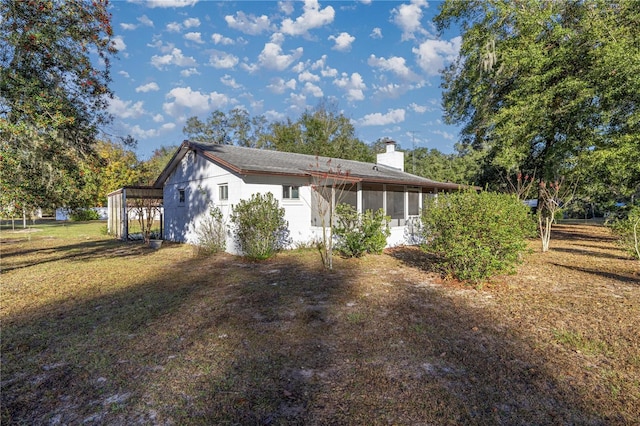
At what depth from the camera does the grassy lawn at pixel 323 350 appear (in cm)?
279

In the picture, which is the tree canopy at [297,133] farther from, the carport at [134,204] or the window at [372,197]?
the window at [372,197]

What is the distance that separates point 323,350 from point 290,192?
8402mm

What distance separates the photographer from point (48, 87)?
7.54 m

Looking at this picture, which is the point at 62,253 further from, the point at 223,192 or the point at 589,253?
the point at 589,253

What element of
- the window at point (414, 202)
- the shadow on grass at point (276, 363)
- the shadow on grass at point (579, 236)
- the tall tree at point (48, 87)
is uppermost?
the tall tree at point (48, 87)

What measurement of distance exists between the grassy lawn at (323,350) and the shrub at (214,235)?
166 inches

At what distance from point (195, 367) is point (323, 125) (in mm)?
34640

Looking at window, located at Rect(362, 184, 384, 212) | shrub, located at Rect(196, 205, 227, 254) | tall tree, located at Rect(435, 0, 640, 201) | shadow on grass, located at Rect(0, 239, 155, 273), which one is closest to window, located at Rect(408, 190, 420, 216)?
window, located at Rect(362, 184, 384, 212)

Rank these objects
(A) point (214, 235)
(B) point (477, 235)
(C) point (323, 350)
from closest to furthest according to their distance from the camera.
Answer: (C) point (323, 350) < (B) point (477, 235) < (A) point (214, 235)

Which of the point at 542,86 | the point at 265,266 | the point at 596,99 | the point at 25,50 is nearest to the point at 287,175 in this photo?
the point at 265,266

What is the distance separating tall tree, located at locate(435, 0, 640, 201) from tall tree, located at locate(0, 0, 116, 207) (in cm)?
1433

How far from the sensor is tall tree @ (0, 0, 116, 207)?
263 inches

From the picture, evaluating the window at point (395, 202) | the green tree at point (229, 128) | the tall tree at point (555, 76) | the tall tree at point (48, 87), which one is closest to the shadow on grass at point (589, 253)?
the tall tree at point (555, 76)

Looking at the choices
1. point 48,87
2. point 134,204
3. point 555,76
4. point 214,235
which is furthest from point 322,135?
point 48,87
